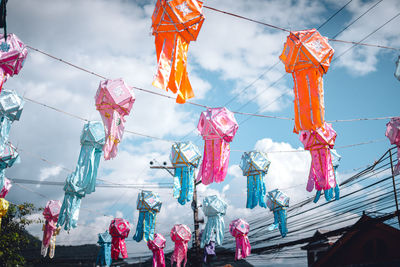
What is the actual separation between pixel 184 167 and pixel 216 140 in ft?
7.93

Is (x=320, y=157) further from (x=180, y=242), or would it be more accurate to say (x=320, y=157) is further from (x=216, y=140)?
(x=180, y=242)

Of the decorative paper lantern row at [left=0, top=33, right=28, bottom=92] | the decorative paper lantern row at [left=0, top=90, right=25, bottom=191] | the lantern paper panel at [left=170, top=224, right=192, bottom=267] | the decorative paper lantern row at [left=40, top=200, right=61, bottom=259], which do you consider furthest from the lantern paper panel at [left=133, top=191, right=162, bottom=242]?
the decorative paper lantern row at [left=0, top=33, right=28, bottom=92]

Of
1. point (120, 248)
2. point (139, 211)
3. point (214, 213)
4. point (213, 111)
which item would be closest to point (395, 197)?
point (213, 111)

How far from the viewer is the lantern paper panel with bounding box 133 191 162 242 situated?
11.1m

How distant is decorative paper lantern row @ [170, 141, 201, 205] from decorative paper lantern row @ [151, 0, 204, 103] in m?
4.45

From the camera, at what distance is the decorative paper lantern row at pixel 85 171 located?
6.28m

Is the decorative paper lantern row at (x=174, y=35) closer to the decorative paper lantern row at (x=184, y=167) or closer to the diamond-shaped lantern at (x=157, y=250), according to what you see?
the decorative paper lantern row at (x=184, y=167)

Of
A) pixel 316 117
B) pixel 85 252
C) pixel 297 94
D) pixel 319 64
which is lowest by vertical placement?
pixel 85 252

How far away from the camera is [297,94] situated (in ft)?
17.5

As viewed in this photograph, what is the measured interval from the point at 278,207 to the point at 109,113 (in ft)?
25.6

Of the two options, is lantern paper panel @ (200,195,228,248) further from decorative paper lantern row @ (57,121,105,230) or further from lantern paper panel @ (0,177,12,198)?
lantern paper panel @ (0,177,12,198)

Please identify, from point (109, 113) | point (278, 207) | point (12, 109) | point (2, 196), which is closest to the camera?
point (109, 113)

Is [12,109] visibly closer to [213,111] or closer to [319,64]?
[213,111]

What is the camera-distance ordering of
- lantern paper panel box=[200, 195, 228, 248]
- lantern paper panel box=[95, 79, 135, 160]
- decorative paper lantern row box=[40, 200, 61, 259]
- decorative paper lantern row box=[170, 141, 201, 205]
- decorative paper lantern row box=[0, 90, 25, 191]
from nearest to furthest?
lantern paper panel box=[95, 79, 135, 160] → decorative paper lantern row box=[0, 90, 25, 191] → decorative paper lantern row box=[170, 141, 201, 205] → decorative paper lantern row box=[40, 200, 61, 259] → lantern paper panel box=[200, 195, 228, 248]
